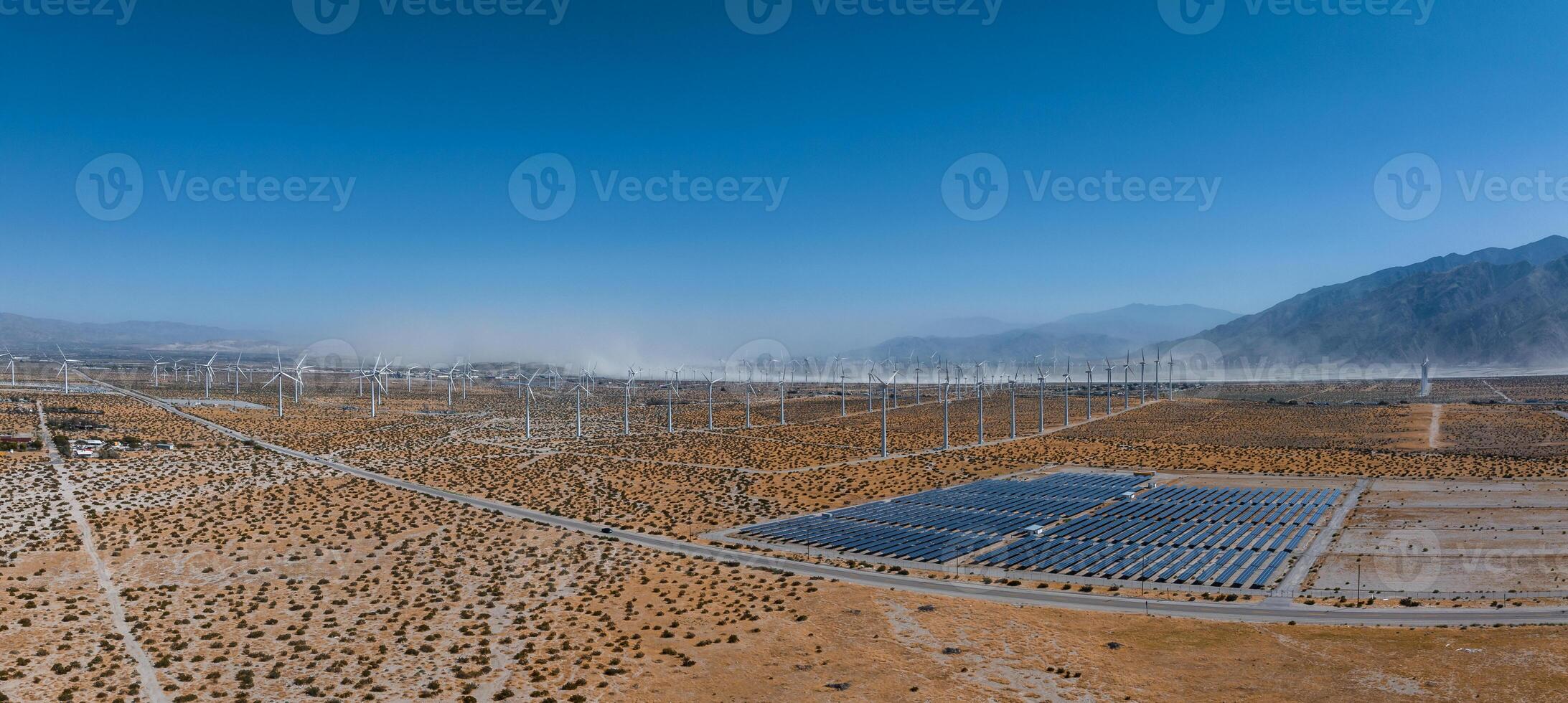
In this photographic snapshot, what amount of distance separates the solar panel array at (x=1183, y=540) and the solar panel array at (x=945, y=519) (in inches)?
104

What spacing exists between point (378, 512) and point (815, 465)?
153ft

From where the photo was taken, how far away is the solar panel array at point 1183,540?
47188mm

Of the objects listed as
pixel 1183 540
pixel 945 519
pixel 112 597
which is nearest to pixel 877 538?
pixel 945 519

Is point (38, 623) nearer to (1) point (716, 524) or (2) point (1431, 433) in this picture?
(1) point (716, 524)

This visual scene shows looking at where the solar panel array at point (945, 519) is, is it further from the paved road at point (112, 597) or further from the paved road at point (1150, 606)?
the paved road at point (112, 597)

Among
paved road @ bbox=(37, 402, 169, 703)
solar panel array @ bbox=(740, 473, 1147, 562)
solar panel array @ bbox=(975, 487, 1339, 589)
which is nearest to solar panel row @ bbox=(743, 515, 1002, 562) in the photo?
solar panel array @ bbox=(740, 473, 1147, 562)

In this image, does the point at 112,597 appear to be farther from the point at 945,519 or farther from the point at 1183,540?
the point at 1183,540

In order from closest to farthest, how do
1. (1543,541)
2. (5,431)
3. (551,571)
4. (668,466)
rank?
(551,571) < (1543,541) < (668,466) < (5,431)

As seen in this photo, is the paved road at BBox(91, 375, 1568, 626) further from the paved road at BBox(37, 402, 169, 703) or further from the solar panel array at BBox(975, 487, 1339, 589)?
the paved road at BBox(37, 402, 169, 703)

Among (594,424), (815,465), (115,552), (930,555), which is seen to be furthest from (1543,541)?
(594,424)

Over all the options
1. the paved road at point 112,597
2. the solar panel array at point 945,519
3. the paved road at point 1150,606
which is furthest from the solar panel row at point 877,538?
the paved road at point 112,597

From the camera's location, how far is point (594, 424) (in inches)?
5669

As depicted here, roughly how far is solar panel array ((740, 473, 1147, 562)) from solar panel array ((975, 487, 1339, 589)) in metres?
2.64

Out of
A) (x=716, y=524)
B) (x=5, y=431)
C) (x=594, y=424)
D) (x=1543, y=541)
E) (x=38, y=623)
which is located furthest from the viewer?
(x=594, y=424)
